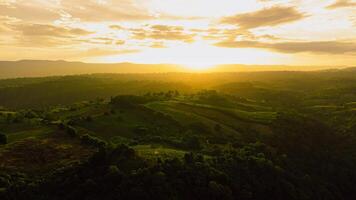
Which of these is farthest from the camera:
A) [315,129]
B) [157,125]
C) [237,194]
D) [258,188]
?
[315,129]

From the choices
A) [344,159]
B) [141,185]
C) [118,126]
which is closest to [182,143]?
[118,126]

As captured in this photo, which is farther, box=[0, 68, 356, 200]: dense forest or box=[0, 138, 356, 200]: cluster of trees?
box=[0, 68, 356, 200]: dense forest

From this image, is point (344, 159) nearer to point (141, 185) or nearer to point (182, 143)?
point (182, 143)

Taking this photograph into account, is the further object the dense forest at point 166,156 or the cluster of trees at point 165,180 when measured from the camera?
the dense forest at point 166,156

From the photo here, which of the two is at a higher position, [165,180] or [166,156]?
[166,156]

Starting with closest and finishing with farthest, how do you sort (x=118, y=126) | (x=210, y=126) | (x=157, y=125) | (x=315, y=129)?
1. (x=118, y=126)
2. (x=157, y=125)
3. (x=210, y=126)
4. (x=315, y=129)

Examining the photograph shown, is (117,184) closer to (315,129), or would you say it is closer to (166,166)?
(166,166)

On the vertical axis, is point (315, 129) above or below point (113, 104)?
below

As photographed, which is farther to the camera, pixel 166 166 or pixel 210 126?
pixel 210 126

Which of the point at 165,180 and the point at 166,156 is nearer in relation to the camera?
the point at 165,180

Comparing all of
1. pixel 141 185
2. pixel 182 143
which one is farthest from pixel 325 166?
pixel 141 185
